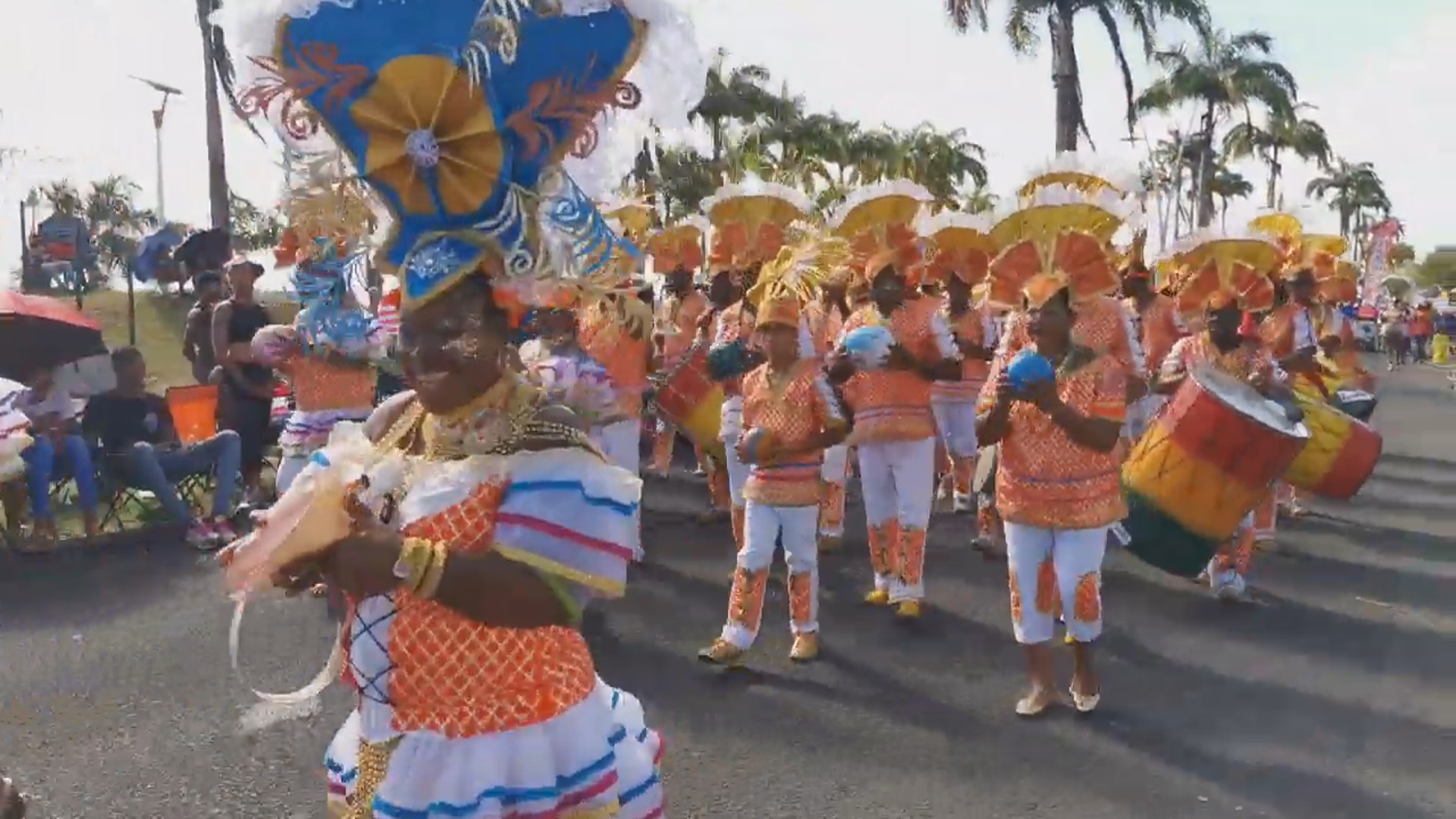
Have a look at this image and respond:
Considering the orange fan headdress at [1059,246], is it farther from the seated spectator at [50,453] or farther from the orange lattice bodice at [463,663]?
the seated spectator at [50,453]

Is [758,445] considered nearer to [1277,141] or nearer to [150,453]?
[150,453]

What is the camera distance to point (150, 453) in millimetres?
8578

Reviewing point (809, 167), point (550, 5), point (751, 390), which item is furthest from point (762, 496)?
point (809, 167)

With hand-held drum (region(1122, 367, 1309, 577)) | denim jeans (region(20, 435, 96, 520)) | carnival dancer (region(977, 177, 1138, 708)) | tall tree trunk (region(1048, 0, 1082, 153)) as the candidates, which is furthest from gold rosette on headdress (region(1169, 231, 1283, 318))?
tall tree trunk (region(1048, 0, 1082, 153))

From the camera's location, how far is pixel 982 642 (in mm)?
6402

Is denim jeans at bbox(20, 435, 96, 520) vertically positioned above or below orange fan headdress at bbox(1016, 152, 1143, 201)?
below

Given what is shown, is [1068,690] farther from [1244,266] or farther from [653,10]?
[653,10]

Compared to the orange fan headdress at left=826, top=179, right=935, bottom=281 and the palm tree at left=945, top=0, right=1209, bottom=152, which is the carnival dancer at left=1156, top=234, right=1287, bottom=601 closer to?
the orange fan headdress at left=826, top=179, right=935, bottom=281

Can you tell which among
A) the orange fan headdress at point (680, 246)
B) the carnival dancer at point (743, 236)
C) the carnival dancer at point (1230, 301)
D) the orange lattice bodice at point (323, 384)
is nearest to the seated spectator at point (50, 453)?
the orange lattice bodice at point (323, 384)

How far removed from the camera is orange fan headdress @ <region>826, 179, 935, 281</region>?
7.43 metres

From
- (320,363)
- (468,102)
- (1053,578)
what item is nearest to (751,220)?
(320,363)

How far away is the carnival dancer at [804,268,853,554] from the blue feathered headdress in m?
4.17

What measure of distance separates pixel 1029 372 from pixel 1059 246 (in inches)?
32.5

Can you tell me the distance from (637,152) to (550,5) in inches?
18.5
